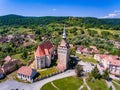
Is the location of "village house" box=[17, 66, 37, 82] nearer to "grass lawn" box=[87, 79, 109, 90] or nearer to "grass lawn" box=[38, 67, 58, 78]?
"grass lawn" box=[38, 67, 58, 78]

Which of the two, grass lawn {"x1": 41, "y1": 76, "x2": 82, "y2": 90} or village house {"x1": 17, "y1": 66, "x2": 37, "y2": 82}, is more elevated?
village house {"x1": 17, "y1": 66, "x2": 37, "y2": 82}

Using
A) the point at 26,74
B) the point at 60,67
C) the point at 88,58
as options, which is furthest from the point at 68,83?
the point at 88,58

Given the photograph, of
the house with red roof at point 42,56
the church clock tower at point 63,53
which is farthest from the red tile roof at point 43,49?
the church clock tower at point 63,53

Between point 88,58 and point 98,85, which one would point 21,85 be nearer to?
point 98,85

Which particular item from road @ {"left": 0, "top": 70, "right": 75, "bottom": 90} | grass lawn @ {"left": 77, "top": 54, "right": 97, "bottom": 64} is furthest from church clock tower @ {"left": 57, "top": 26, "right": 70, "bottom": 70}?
grass lawn @ {"left": 77, "top": 54, "right": 97, "bottom": 64}

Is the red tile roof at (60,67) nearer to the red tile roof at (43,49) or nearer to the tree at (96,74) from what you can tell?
the red tile roof at (43,49)

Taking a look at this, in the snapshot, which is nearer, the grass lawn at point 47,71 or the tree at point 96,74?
the tree at point 96,74

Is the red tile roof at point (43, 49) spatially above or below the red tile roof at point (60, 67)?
above
